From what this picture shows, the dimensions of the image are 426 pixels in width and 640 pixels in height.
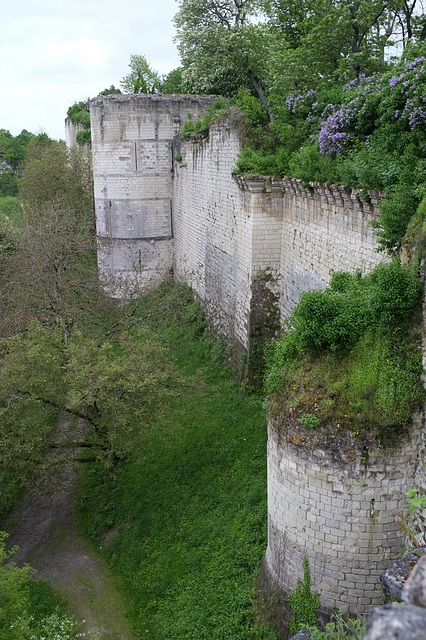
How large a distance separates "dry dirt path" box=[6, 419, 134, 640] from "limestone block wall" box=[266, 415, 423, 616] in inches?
176

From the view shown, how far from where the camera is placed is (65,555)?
42.2ft

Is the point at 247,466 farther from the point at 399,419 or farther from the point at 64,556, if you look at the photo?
the point at 399,419

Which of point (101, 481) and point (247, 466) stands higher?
point (247, 466)

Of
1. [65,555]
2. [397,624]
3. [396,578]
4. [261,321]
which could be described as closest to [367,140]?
[261,321]

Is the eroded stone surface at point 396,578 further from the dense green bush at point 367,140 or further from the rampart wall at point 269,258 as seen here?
the dense green bush at point 367,140

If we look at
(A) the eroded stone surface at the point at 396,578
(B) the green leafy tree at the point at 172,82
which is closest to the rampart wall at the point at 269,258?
→ (A) the eroded stone surface at the point at 396,578

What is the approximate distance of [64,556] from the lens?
1282 centimetres

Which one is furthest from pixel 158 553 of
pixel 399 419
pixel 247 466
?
pixel 399 419

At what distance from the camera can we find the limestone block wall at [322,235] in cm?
1094

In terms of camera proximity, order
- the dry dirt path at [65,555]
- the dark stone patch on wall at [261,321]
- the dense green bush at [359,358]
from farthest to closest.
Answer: the dark stone patch on wall at [261,321] → the dry dirt path at [65,555] → the dense green bush at [359,358]

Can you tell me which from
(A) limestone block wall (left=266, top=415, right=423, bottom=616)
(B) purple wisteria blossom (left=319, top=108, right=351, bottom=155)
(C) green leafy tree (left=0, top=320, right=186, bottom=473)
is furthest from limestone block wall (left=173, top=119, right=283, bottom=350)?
(A) limestone block wall (left=266, top=415, right=423, bottom=616)

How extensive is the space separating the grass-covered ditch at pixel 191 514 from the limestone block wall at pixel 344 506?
1.74 m

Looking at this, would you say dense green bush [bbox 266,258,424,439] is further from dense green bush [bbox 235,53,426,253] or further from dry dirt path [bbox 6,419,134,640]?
dry dirt path [bbox 6,419,134,640]

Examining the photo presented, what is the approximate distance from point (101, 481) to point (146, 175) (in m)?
14.6
